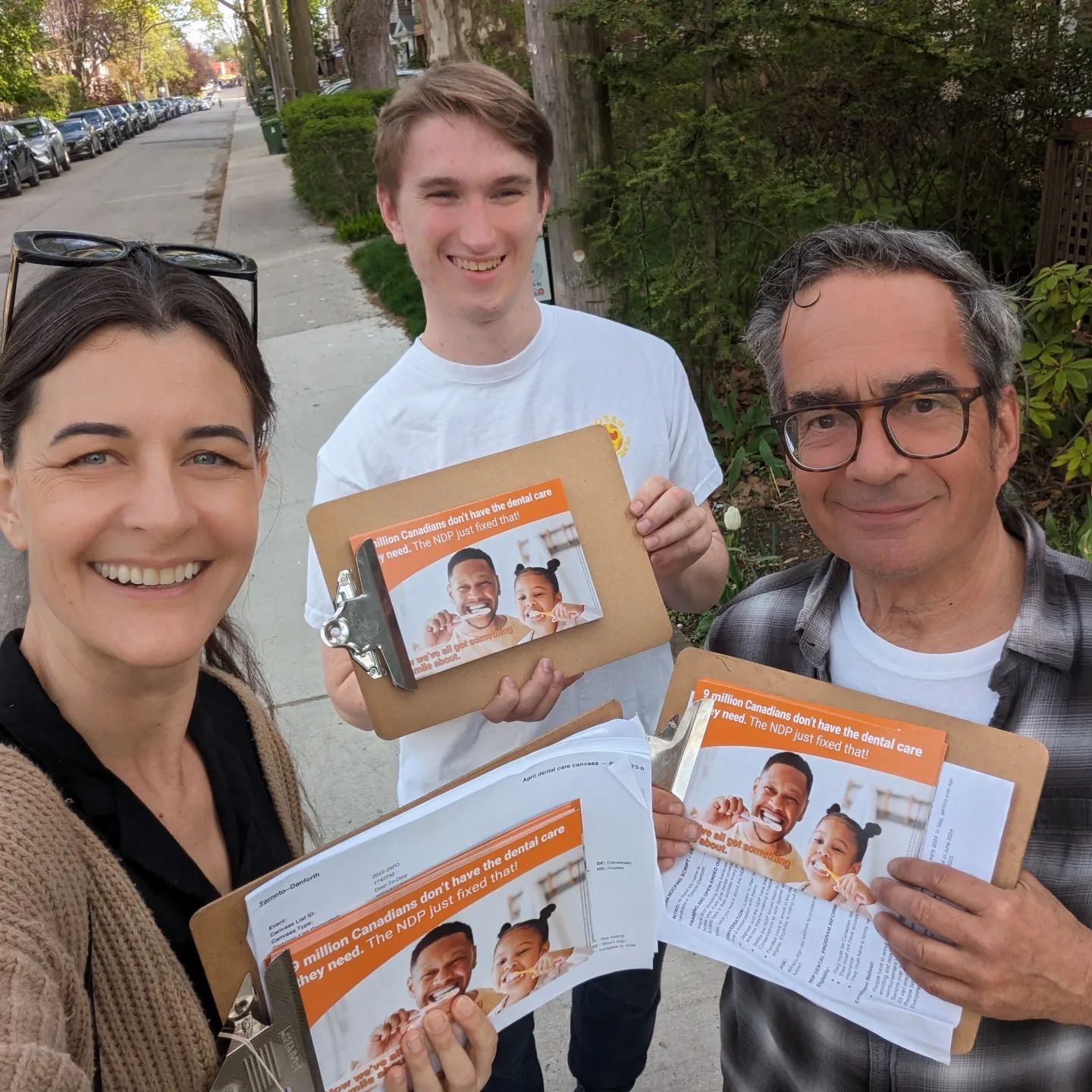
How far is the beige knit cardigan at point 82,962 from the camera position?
0.80 m

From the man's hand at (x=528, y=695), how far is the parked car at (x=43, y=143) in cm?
2859

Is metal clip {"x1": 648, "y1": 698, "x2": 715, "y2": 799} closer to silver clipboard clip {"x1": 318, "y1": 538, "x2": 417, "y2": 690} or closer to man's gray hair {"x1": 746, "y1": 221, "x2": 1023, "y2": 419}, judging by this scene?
silver clipboard clip {"x1": 318, "y1": 538, "x2": 417, "y2": 690}

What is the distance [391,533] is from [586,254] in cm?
277

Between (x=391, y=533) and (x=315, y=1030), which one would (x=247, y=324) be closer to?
(x=391, y=533)

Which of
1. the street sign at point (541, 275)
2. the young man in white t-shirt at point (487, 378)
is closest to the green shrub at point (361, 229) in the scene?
the street sign at point (541, 275)

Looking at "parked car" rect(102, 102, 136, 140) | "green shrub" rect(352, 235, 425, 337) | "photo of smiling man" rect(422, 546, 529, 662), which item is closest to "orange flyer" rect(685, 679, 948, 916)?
"photo of smiling man" rect(422, 546, 529, 662)

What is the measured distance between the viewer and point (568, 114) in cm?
354

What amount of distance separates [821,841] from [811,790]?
0.07 meters

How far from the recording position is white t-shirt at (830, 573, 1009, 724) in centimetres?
129

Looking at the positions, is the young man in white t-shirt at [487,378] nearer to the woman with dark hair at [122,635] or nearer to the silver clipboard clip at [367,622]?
the silver clipboard clip at [367,622]

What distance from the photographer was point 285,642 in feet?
13.6

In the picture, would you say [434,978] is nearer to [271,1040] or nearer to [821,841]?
[271,1040]

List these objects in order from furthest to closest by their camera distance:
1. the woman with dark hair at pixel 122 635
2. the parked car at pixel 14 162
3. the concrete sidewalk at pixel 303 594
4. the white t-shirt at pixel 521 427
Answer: the parked car at pixel 14 162, the concrete sidewalk at pixel 303 594, the white t-shirt at pixel 521 427, the woman with dark hair at pixel 122 635

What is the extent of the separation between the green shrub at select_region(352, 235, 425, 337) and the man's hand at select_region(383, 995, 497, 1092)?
6295 millimetres
